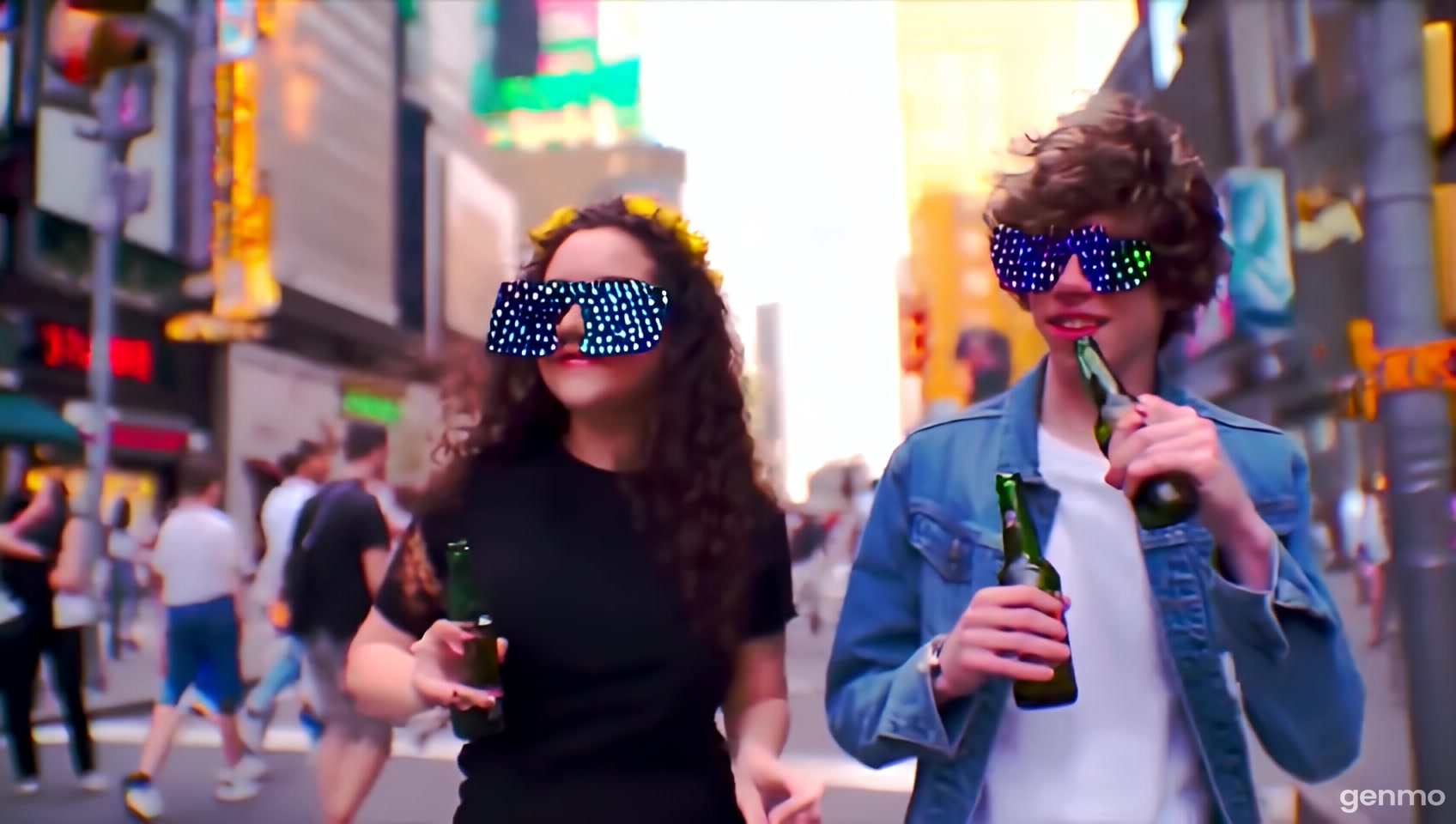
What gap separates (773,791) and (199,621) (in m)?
2.02

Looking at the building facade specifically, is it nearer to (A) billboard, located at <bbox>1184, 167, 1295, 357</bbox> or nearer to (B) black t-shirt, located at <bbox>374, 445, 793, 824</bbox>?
(A) billboard, located at <bbox>1184, 167, 1295, 357</bbox>

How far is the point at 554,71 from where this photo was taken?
2582 millimetres

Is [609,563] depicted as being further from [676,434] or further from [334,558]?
[334,558]

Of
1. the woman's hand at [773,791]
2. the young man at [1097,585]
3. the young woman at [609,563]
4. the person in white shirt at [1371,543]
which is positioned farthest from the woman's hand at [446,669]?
the person in white shirt at [1371,543]

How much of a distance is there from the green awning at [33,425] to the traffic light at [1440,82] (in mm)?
3333

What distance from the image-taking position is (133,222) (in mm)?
2873

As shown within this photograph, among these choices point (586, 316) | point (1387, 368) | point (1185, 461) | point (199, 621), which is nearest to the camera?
point (1185, 461)

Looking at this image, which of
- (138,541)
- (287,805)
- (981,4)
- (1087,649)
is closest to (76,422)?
(138,541)

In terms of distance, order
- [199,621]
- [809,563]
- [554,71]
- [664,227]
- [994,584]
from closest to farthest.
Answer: [994,584] < [664,227] < [809,563] < [554,71] < [199,621]

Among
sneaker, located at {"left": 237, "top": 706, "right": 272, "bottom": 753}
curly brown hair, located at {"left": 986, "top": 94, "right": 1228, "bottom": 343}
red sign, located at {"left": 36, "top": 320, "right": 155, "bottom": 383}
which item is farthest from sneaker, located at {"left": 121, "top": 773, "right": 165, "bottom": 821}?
curly brown hair, located at {"left": 986, "top": 94, "right": 1228, "bottom": 343}

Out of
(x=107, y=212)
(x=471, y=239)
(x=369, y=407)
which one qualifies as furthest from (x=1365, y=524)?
(x=107, y=212)

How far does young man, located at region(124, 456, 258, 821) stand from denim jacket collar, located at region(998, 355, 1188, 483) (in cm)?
201

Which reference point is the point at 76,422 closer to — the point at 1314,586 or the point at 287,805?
the point at 287,805

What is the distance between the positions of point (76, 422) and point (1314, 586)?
2.87 m
